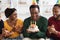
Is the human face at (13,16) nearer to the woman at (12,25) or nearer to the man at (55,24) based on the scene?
the woman at (12,25)

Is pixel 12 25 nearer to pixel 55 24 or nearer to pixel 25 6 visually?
pixel 25 6

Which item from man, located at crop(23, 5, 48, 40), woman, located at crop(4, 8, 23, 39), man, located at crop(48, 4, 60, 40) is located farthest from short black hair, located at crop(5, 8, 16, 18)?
man, located at crop(48, 4, 60, 40)

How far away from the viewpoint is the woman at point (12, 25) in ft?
5.15

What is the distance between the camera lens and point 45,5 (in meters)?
1.60

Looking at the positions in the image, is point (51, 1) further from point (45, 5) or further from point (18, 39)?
point (18, 39)

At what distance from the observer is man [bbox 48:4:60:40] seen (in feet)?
5.01

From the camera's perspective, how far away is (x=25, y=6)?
1607 millimetres

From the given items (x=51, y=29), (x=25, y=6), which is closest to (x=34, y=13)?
(x=25, y=6)

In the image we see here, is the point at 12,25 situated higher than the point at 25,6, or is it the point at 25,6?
the point at 25,6

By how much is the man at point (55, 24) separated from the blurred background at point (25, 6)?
49 mm

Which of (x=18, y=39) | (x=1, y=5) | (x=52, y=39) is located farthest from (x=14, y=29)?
(x=52, y=39)

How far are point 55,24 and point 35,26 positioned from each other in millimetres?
191

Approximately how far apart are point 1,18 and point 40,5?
0.41 meters

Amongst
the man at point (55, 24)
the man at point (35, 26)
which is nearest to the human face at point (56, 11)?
the man at point (55, 24)
